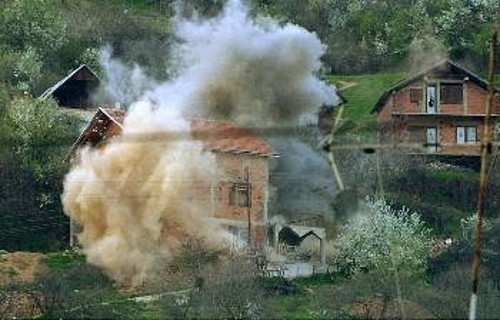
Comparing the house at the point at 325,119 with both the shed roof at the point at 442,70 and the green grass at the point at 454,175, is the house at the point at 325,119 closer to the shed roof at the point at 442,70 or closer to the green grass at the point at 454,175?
the shed roof at the point at 442,70

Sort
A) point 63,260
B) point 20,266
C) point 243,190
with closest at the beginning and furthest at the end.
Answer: point 20,266, point 63,260, point 243,190

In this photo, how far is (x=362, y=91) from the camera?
148 ft

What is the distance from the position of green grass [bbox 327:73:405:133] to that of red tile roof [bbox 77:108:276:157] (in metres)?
7.10

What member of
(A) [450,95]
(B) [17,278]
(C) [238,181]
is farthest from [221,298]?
(A) [450,95]

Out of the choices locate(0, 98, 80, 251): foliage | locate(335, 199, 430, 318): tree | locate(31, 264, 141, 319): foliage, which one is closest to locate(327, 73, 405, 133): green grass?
locate(335, 199, 430, 318): tree

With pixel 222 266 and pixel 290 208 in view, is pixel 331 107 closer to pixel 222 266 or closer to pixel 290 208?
pixel 290 208

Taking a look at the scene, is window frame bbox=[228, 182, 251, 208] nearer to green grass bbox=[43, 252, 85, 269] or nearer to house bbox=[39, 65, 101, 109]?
green grass bbox=[43, 252, 85, 269]

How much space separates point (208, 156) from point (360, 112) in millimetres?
11563

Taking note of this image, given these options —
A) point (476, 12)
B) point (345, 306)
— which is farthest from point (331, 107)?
point (476, 12)

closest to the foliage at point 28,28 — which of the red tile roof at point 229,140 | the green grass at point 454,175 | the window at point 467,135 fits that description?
the red tile roof at point 229,140

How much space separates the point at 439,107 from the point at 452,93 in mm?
624

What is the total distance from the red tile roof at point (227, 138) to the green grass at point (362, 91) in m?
7.10

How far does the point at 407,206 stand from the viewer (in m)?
33.9

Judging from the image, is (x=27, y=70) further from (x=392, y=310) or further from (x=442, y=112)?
(x=392, y=310)
